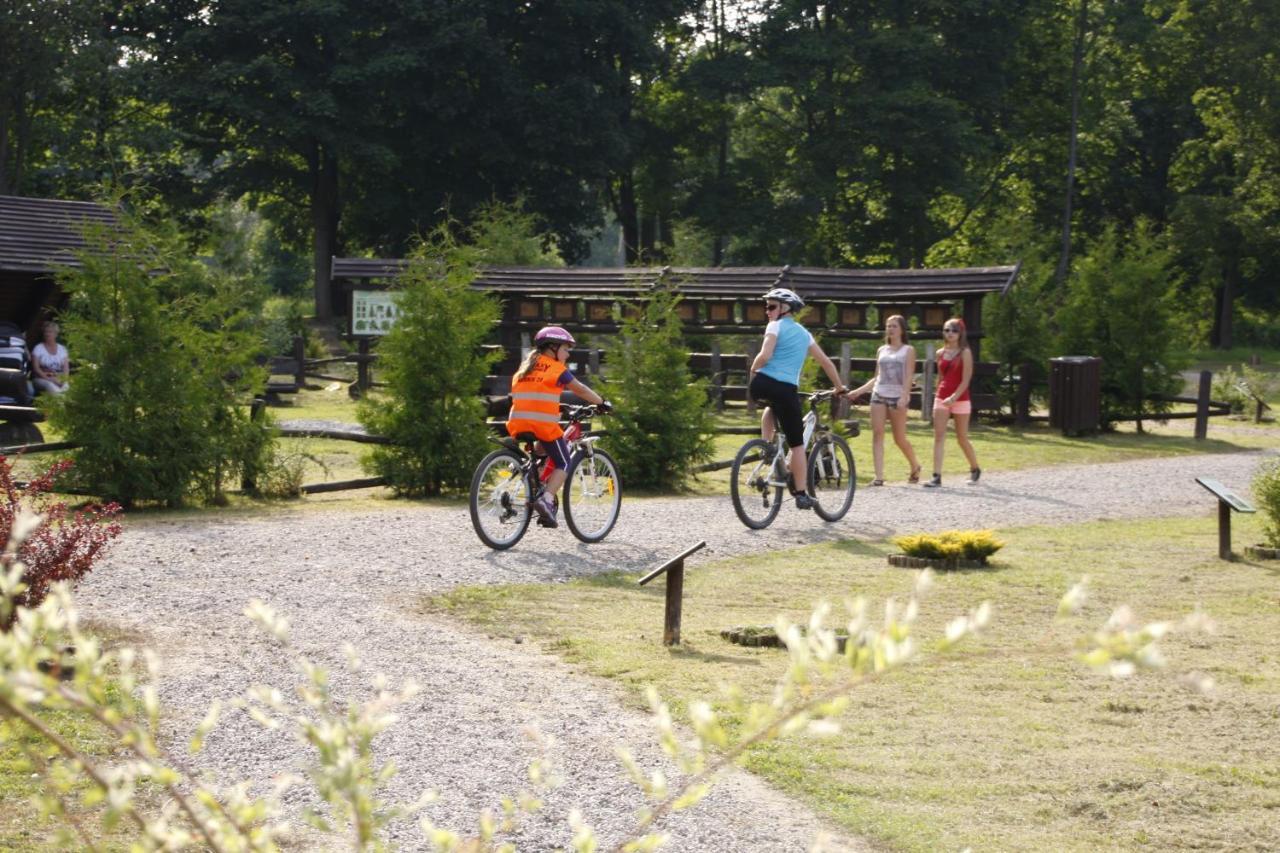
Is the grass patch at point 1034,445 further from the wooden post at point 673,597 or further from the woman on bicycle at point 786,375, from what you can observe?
the wooden post at point 673,597

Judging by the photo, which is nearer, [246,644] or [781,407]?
[246,644]

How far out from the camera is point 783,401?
1402 centimetres

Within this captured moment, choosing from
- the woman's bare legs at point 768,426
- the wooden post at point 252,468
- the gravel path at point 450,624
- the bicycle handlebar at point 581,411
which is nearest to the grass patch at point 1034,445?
the gravel path at point 450,624

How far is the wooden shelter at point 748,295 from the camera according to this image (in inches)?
1117

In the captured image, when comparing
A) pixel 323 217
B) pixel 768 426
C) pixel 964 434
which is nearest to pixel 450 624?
pixel 768 426

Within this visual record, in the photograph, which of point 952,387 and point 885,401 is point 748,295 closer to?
point 952,387

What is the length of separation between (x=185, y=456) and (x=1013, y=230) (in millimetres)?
24677

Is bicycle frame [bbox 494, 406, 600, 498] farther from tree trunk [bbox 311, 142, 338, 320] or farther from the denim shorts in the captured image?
tree trunk [bbox 311, 142, 338, 320]

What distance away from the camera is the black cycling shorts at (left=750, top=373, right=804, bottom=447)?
14031 millimetres

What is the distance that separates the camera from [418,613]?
9602 millimetres

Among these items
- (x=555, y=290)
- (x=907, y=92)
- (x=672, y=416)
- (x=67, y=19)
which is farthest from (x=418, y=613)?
(x=907, y=92)

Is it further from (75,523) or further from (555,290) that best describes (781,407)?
(555,290)

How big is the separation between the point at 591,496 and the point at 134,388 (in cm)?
491

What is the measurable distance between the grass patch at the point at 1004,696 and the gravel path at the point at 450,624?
0.38 m
